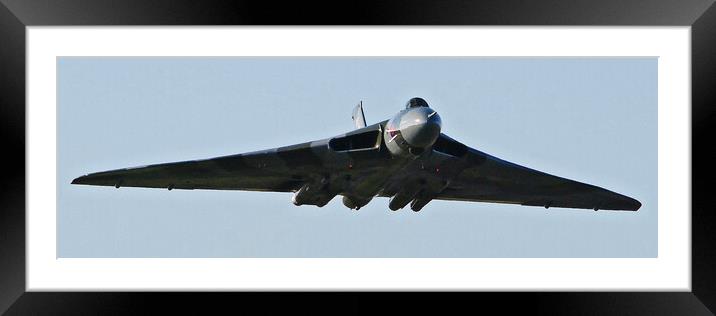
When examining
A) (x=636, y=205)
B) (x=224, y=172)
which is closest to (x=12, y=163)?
(x=224, y=172)

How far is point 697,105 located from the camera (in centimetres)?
1869

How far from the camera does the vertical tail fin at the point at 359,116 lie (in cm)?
3047

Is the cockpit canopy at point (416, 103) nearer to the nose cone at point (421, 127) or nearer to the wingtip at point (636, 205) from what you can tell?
the nose cone at point (421, 127)

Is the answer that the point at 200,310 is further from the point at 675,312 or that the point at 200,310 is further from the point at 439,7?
the point at 675,312

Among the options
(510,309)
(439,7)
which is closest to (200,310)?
(510,309)

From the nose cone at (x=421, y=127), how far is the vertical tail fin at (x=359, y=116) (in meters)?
7.88

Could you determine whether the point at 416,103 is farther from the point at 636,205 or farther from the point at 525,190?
the point at 636,205

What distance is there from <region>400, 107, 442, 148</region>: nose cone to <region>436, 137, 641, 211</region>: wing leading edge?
3.61 meters

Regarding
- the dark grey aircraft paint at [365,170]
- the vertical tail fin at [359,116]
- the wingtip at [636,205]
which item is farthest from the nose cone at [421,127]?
the wingtip at [636,205]

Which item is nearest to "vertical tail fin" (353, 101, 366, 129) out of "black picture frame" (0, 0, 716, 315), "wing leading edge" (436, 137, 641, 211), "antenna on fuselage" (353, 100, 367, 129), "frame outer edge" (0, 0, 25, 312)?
"antenna on fuselage" (353, 100, 367, 129)

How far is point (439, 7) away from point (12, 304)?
31.9 feet

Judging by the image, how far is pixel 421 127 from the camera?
72.6 ft

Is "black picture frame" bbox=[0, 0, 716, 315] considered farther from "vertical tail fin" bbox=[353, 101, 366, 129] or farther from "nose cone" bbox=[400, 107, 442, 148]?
"vertical tail fin" bbox=[353, 101, 366, 129]

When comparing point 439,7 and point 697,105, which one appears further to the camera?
point 697,105
